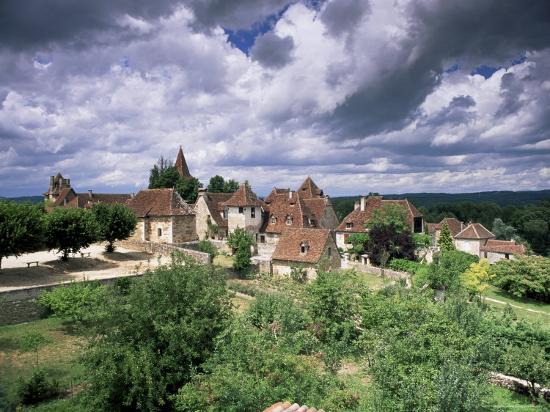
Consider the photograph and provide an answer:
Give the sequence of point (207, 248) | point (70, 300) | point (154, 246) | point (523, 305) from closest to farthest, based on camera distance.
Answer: point (70, 300) → point (523, 305) → point (207, 248) → point (154, 246)

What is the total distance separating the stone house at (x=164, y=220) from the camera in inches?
1837

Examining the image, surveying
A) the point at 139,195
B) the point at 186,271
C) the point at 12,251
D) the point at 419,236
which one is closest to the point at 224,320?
the point at 186,271

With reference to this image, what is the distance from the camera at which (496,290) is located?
1731 inches

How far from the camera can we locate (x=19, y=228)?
92.8 ft

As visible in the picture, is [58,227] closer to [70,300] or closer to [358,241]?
[70,300]

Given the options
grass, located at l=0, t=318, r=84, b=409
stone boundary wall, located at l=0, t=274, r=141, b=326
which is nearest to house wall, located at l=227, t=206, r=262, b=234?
stone boundary wall, located at l=0, t=274, r=141, b=326

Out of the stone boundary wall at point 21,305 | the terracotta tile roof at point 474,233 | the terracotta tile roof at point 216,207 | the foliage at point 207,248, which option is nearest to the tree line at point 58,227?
the stone boundary wall at point 21,305

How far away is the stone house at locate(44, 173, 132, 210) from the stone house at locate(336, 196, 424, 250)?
36.1m

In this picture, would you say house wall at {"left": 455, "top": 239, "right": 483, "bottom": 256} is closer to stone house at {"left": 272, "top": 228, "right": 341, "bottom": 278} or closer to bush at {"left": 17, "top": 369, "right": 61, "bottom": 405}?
stone house at {"left": 272, "top": 228, "right": 341, "bottom": 278}

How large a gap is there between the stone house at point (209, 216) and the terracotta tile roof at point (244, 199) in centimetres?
243

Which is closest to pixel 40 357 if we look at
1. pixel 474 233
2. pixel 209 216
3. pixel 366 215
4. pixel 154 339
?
pixel 154 339

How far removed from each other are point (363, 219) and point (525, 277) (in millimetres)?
20083

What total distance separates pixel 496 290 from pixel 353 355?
28404 mm

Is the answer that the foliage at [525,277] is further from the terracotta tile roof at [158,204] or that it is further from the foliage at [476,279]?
the terracotta tile roof at [158,204]
